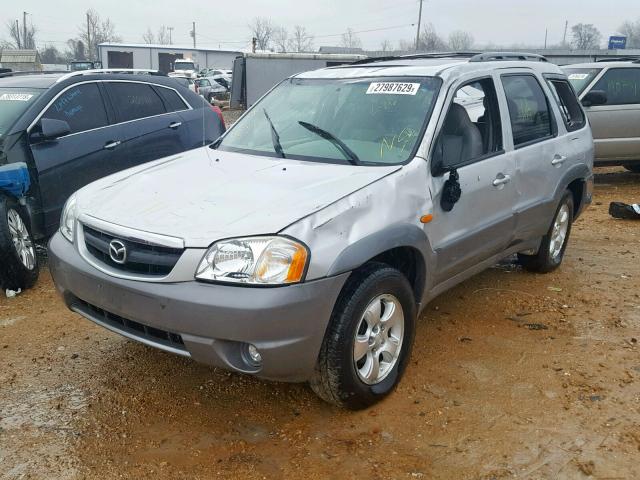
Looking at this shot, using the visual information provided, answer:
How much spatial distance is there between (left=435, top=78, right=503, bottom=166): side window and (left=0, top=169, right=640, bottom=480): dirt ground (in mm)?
1227

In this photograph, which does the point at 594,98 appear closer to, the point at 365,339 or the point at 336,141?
the point at 336,141

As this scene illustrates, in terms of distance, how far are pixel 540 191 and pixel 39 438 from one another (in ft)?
12.1

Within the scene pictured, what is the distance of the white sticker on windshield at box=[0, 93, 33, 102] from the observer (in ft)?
18.8

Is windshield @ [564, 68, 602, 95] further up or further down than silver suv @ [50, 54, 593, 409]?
further up

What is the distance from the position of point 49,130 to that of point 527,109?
3.91m

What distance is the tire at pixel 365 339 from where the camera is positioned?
2.97 m

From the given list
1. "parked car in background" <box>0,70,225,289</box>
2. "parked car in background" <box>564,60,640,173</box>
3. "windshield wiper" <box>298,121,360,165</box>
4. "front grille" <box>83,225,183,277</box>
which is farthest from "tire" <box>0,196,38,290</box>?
"parked car in background" <box>564,60,640,173</box>

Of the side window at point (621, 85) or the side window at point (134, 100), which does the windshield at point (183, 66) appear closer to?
the side window at point (621, 85)

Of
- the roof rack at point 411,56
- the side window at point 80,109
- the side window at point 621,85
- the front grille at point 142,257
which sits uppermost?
the roof rack at point 411,56

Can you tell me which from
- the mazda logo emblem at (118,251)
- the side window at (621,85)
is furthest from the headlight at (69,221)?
the side window at (621,85)

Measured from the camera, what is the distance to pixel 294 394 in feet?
11.3

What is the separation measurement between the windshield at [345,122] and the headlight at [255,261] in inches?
39.4

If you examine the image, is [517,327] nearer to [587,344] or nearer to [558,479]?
[587,344]

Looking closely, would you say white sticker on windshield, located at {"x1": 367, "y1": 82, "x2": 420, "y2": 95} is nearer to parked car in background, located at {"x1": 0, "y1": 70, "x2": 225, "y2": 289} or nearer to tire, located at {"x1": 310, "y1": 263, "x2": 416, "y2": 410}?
tire, located at {"x1": 310, "y1": 263, "x2": 416, "y2": 410}
